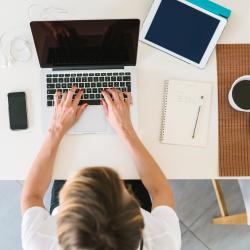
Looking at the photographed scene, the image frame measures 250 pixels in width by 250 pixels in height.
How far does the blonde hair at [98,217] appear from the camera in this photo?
685 mm

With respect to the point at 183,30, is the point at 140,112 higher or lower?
lower

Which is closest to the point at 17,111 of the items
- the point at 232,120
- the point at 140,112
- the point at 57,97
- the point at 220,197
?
the point at 57,97

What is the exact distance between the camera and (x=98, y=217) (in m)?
0.69

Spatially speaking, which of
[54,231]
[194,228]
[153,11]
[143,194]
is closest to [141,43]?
[153,11]

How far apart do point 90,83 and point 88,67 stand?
0.04 m

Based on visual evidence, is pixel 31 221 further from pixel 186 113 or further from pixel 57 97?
pixel 186 113

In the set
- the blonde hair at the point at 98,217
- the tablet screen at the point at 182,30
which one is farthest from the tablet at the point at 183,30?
the blonde hair at the point at 98,217

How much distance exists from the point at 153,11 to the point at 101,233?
0.66m

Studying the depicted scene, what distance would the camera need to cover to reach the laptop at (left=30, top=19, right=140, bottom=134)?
962 mm

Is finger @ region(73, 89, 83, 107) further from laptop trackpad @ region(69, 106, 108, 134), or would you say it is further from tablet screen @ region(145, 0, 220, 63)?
tablet screen @ region(145, 0, 220, 63)

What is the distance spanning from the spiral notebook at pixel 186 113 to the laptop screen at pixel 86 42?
14 cm

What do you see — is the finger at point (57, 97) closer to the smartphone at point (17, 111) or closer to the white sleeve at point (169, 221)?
the smartphone at point (17, 111)

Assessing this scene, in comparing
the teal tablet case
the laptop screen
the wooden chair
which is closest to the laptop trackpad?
the laptop screen

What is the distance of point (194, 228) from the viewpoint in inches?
61.8
